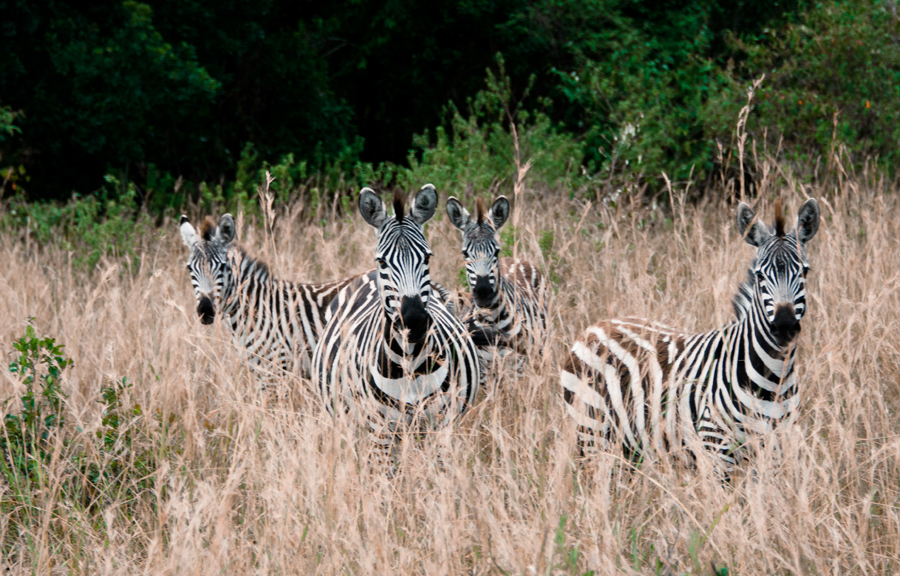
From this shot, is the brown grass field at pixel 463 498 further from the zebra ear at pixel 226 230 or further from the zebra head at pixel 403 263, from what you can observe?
the zebra ear at pixel 226 230

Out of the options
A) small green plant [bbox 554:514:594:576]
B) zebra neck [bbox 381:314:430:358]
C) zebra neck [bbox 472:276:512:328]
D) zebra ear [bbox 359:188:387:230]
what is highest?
zebra ear [bbox 359:188:387:230]

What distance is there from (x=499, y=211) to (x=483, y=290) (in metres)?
0.87

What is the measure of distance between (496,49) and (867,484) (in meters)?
12.2

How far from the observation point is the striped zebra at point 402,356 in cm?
342

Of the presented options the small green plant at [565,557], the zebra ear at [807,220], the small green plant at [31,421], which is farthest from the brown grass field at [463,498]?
the zebra ear at [807,220]

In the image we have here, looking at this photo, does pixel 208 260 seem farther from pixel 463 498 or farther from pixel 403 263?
pixel 463 498

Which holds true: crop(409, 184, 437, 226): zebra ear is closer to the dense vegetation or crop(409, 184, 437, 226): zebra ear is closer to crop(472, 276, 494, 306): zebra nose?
crop(472, 276, 494, 306): zebra nose

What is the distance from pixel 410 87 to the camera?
14.7 m

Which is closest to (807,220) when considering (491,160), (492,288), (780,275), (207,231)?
(780,275)

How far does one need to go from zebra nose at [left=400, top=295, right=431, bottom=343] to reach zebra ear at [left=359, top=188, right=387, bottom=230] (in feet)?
2.06

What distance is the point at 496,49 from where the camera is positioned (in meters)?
14.2

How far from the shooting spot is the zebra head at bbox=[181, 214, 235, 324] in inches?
202

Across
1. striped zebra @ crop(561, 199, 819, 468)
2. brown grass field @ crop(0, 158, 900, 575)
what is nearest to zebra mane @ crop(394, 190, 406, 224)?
brown grass field @ crop(0, 158, 900, 575)

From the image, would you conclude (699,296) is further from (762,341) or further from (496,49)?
(496,49)
